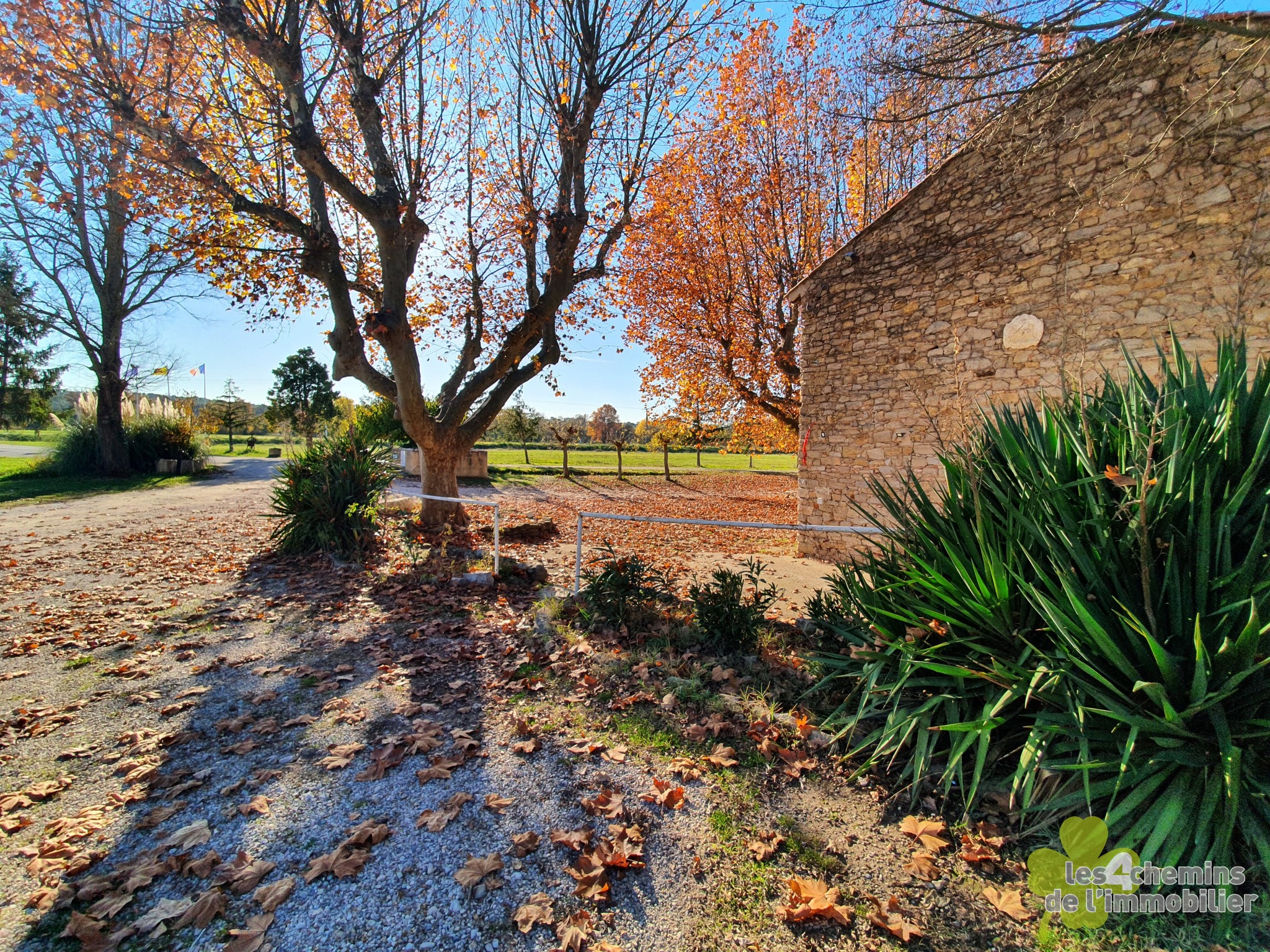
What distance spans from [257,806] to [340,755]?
478mm

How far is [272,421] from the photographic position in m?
40.2

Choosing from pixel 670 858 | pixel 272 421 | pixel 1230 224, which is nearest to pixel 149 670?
pixel 670 858

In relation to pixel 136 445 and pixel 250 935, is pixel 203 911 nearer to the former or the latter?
pixel 250 935

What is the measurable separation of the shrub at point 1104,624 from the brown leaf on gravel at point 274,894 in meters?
2.65

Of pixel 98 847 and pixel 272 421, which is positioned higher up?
pixel 272 421

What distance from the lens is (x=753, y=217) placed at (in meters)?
14.0

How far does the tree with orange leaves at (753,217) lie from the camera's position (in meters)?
13.4

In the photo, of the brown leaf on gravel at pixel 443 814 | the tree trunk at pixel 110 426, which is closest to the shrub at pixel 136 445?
the tree trunk at pixel 110 426

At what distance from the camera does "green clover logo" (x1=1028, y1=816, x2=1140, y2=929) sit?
186 cm

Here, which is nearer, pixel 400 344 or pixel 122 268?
pixel 400 344

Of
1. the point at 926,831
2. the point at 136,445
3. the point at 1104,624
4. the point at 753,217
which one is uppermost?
the point at 753,217

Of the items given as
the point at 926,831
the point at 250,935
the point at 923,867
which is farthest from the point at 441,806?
the point at 926,831

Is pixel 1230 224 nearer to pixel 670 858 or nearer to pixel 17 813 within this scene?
pixel 670 858

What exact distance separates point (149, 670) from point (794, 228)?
15.4 meters
